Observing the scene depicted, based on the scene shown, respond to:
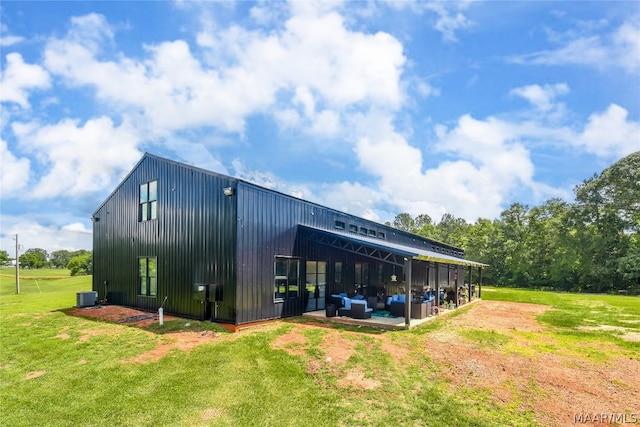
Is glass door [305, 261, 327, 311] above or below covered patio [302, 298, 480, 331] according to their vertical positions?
above

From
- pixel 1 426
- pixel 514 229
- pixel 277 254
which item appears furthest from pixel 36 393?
pixel 514 229

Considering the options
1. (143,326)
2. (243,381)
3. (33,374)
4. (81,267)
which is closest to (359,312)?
(243,381)

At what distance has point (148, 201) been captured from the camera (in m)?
Result: 13.2

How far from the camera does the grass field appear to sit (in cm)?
488

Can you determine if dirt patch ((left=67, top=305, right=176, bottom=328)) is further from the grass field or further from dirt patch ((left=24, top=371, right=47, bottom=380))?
dirt patch ((left=24, top=371, right=47, bottom=380))

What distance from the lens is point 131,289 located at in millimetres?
13750

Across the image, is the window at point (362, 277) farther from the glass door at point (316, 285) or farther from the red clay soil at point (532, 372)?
the red clay soil at point (532, 372)

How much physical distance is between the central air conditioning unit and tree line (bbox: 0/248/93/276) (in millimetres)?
33122

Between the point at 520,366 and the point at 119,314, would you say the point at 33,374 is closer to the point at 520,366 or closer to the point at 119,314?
the point at 119,314

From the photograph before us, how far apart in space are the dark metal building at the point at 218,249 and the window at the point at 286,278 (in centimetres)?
3

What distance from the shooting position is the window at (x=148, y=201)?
12.8 m

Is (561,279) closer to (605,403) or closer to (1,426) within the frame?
(605,403)

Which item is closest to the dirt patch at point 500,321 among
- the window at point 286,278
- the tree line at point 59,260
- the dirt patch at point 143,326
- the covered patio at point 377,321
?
the covered patio at point 377,321

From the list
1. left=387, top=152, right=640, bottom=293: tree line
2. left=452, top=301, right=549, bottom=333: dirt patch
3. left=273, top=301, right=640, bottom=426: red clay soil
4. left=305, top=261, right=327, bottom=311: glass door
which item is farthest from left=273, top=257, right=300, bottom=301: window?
left=387, top=152, right=640, bottom=293: tree line
